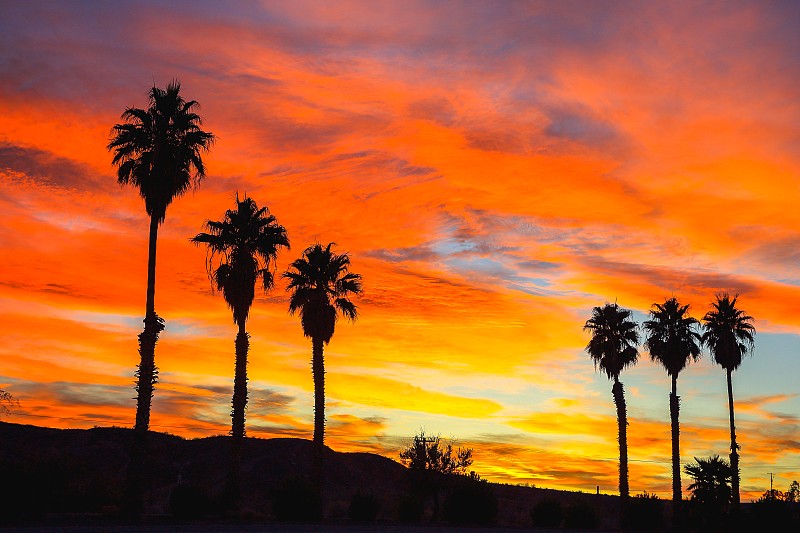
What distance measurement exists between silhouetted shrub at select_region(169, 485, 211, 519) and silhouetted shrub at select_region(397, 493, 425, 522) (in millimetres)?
14429

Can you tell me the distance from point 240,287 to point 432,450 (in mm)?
18999

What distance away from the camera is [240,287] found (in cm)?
5678

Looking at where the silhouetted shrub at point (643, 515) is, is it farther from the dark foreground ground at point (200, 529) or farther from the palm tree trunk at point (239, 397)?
the palm tree trunk at point (239, 397)

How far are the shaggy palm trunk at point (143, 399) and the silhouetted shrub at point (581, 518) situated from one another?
30.9 metres

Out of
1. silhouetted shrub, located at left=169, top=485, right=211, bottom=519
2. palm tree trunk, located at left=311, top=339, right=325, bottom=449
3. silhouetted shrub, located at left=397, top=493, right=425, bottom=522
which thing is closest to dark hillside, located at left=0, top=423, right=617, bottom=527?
silhouetted shrub, located at left=397, top=493, right=425, bottom=522

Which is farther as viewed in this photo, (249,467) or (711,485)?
(249,467)

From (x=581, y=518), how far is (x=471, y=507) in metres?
8.20

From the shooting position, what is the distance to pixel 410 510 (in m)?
60.5

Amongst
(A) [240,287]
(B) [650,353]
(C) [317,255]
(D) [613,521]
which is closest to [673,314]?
(B) [650,353]

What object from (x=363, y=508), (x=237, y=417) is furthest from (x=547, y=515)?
(x=237, y=417)

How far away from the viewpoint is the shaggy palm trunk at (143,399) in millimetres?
44938

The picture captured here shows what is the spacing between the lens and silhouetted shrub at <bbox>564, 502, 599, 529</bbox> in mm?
61656

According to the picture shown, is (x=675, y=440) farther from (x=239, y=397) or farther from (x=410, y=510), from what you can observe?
(x=239, y=397)

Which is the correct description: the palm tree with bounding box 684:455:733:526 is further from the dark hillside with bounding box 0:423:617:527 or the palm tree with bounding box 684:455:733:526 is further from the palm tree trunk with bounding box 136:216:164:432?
the palm tree trunk with bounding box 136:216:164:432
